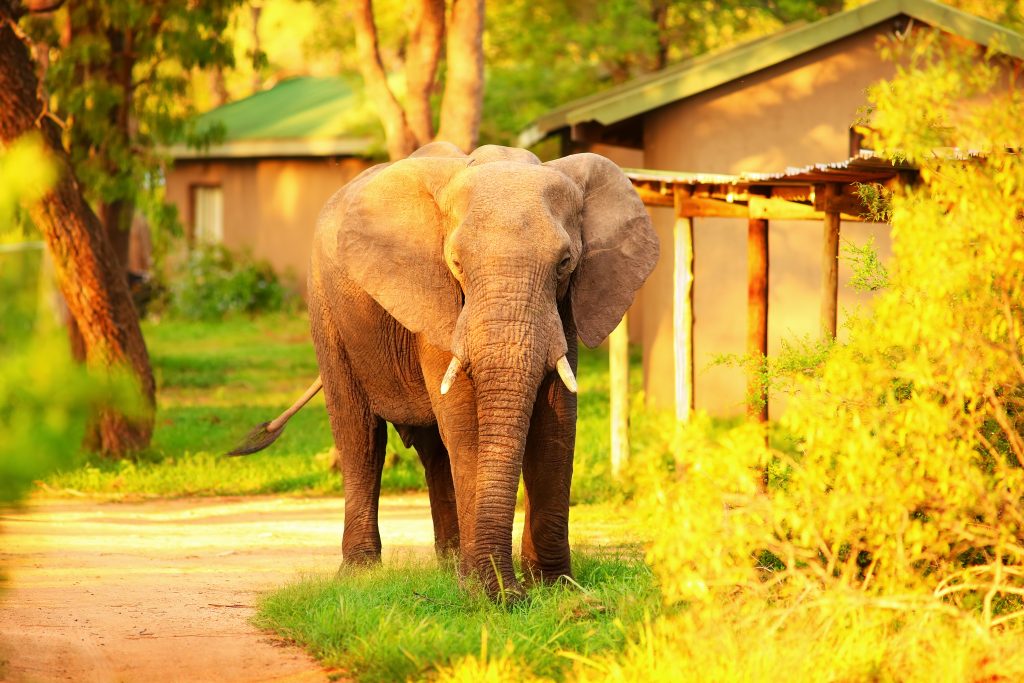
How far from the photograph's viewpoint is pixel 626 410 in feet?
42.7

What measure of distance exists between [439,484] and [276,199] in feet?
67.0

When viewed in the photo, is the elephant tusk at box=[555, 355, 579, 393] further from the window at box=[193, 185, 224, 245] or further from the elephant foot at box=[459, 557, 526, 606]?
the window at box=[193, 185, 224, 245]

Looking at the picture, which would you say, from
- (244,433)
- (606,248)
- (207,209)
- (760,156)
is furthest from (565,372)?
(207,209)

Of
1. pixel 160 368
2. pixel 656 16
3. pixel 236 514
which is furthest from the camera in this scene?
pixel 656 16

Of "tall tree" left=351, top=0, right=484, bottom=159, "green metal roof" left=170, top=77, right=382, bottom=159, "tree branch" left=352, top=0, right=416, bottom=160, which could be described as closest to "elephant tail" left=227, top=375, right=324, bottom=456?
"tall tree" left=351, top=0, right=484, bottom=159

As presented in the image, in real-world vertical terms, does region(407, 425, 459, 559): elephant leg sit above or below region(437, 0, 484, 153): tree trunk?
below

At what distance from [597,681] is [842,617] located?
1057 mm

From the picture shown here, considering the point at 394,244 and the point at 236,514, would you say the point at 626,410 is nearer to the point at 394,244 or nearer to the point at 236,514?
the point at 236,514

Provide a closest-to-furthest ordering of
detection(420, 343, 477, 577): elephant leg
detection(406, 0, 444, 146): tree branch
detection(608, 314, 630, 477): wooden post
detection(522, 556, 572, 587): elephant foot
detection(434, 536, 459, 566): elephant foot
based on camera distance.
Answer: detection(420, 343, 477, 577): elephant leg < detection(522, 556, 572, 587): elephant foot < detection(434, 536, 459, 566): elephant foot < detection(608, 314, 630, 477): wooden post < detection(406, 0, 444, 146): tree branch

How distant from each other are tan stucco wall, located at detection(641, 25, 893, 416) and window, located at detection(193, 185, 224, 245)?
15.4m

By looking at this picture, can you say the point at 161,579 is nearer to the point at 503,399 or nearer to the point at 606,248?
the point at 503,399

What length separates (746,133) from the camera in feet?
54.0

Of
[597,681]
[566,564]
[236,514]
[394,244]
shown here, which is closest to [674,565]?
[597,681]

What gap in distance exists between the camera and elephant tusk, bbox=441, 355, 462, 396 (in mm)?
7430
